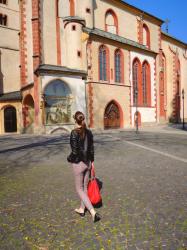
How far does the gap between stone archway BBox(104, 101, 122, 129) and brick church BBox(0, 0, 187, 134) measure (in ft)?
0.38

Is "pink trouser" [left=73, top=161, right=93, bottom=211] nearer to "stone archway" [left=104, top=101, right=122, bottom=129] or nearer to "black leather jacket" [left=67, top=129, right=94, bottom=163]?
"black leather jacket" [left=67, top=129, right=94, bottom=163]

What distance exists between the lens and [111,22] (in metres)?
30.9

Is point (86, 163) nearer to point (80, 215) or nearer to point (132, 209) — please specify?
point (80, 215)

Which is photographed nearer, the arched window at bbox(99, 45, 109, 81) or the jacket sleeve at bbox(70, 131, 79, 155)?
the jacket sleeve at bbox(70, 131, 79, 155)

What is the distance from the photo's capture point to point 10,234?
3.40 metres

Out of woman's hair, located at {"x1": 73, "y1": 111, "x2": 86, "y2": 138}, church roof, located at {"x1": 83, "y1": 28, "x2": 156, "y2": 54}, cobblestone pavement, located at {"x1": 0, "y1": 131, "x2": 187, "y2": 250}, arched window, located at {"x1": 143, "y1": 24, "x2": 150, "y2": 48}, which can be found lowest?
cobblestone pavement, located at {"x1": 0, "y1": 131, "x2": 187, "y2": 250}

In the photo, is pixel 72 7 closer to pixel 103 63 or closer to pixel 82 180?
pixel 103 63

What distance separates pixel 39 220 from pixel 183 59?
45250 mm

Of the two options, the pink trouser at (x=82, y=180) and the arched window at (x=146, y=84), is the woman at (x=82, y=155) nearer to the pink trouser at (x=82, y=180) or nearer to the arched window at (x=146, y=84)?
the pink trouser at (x=82, y=180)

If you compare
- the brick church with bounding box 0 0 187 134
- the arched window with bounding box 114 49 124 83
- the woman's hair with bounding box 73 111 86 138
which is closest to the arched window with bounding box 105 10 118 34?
the brick church with bounding box 0 0 187 134

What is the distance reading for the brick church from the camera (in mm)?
23094

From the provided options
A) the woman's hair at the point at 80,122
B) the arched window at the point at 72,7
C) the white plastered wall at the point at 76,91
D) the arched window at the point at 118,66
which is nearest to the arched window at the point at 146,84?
the arched window at the point at 118,66

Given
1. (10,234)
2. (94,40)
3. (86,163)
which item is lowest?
(10,234)

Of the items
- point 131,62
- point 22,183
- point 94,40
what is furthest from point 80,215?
point 131,62
